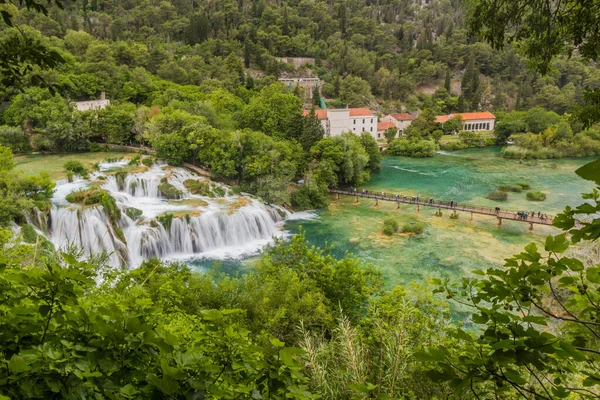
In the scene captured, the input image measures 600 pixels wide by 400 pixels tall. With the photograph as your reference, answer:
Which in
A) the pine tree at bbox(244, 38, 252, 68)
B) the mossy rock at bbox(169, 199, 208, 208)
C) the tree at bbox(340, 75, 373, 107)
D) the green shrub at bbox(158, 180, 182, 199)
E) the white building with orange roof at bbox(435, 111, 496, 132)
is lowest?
the mossy rock at bbox(169, 199, 208, 208)

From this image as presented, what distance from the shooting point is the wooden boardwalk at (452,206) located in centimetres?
2207

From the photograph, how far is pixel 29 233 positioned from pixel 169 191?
8.48 metres

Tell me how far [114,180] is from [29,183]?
5798 millimetres

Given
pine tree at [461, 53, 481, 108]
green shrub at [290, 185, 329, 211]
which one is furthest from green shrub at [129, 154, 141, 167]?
pine tree at [461, 53, 481, 108]

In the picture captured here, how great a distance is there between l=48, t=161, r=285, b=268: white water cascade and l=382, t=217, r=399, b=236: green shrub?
5.81 m

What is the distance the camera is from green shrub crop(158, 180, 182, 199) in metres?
23.2

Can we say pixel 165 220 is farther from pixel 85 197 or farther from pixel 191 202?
pixel 85 197

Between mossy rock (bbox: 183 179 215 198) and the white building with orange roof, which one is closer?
mossy rock (bbox: 183 179 215 198)

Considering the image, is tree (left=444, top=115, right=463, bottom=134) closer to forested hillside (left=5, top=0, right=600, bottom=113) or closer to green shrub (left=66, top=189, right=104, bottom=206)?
forested hillside (left=5, top=0, right=600, bottom=113)

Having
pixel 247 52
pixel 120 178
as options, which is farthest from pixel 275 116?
pixel 247 52

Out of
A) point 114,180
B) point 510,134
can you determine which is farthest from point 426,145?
point 114,180

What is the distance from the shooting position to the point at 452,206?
24266 millimetres

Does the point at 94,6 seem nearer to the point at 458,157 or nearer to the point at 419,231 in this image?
the point at 458,157

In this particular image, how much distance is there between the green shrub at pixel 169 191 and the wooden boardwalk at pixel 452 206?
1133 centimetres
